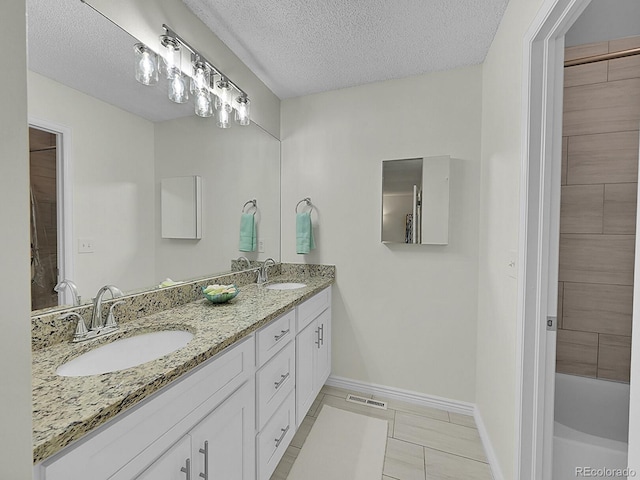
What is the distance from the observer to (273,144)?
2.44 m

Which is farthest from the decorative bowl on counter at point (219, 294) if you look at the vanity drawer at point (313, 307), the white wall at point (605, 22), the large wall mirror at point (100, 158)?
the white wall at point (605, 22)

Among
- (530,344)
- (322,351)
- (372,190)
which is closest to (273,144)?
(372,190)

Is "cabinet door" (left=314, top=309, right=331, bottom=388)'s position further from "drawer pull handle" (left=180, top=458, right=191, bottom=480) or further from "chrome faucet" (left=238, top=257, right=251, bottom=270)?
"drawer pull handle" (left=180, top=458, right=191, bottom=480)

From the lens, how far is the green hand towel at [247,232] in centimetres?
212

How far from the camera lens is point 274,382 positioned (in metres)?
1.43

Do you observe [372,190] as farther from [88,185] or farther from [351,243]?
[88,185]

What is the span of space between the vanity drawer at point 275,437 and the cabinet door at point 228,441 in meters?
0.07

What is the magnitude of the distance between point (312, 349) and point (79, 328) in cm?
129

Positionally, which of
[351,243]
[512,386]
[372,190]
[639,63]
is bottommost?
[512,386]

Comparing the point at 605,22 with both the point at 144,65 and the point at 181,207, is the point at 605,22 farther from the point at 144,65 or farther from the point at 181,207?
the point at 181,207

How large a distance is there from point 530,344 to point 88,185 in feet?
6.25

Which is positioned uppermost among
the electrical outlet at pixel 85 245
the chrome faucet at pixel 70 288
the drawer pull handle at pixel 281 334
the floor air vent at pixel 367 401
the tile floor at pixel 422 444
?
the electrical outlet at pixel 85 245

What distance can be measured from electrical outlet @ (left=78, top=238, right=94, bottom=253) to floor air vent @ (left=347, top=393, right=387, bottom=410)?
1929 mm

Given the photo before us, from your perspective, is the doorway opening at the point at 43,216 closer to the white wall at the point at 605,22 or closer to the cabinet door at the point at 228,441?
the cabinet door at the point at 228,441
